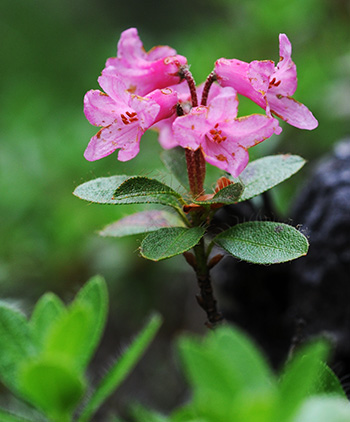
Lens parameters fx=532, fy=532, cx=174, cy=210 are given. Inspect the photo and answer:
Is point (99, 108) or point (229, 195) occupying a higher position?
point (99, 108)

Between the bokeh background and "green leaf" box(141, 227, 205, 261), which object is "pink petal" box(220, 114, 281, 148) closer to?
"green leaf" box(141, 227, 205, 261)

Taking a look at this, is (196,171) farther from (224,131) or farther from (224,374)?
(224,374)

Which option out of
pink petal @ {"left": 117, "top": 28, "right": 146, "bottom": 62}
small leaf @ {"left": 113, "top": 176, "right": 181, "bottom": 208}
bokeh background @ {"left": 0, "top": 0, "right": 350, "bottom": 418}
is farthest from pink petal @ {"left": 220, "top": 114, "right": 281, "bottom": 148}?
bokeh background @ {"left": 0, "top": 0, "right": 350, "bottom": 418}

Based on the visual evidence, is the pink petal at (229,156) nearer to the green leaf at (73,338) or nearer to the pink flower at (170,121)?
the pink flower at (170,121)

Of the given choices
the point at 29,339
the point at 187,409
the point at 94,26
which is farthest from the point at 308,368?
the point at 94,26

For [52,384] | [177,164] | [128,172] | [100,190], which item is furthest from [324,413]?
[128,172]

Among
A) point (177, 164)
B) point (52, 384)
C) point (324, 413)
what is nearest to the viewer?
point (324, 413)
